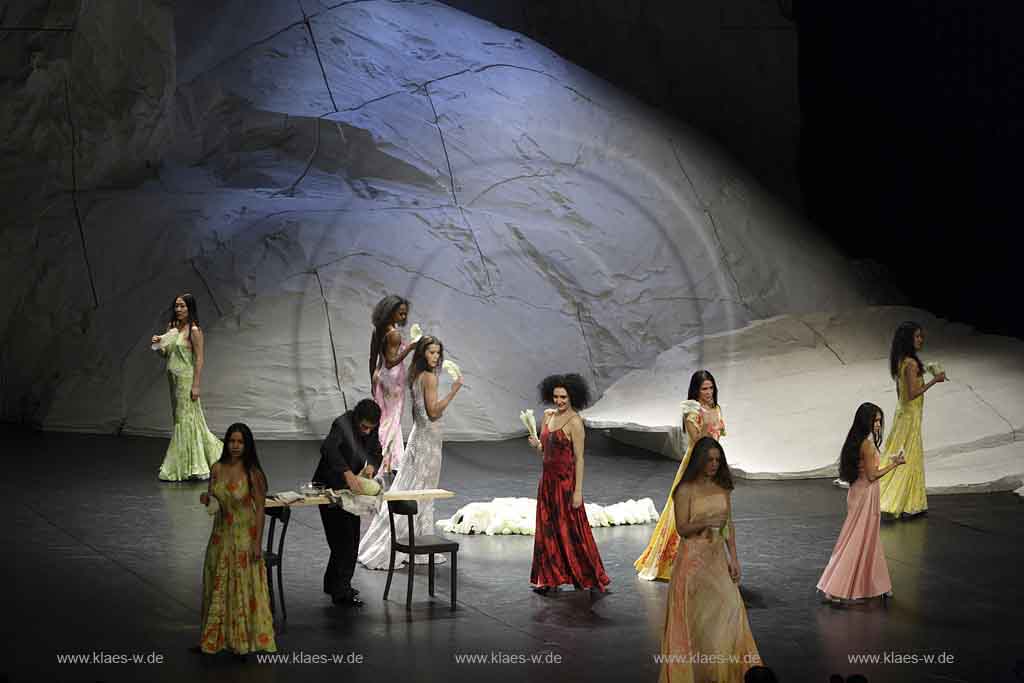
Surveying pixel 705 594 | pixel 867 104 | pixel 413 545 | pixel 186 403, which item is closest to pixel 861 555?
pixel 705 594

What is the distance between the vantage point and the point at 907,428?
968 cm

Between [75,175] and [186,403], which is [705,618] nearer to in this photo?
[186,403]

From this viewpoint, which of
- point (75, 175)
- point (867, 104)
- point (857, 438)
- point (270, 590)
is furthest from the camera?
point (867, 104)

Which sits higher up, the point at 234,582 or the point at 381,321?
the point at 381,321

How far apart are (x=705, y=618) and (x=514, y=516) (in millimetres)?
3681

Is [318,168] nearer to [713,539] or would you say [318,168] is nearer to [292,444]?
[292,444]

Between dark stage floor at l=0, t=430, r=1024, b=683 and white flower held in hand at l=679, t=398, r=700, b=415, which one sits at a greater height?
white flower held in hand at l=679, t=398, r=700, b=415

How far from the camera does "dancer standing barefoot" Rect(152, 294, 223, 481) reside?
10656mm

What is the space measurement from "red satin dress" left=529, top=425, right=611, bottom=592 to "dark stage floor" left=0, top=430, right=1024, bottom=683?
111mm

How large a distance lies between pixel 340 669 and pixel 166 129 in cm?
1033

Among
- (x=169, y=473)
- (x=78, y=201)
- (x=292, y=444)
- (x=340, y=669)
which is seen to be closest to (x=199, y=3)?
(x=78, y=201)

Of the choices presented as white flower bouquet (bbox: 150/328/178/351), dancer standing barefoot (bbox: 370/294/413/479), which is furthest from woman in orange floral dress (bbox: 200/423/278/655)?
white flower bouquet (bbox: 150/328/178/351)

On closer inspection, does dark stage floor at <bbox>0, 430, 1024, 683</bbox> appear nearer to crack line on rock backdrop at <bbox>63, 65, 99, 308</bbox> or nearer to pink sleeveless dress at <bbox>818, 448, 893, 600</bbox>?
pink sleeveless dress at <bbox>818, 448, 893, 600</bbox>

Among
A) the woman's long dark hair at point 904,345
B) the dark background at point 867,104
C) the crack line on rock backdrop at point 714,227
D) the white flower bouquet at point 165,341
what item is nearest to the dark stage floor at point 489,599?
the white flower bouquet at point 165,341
